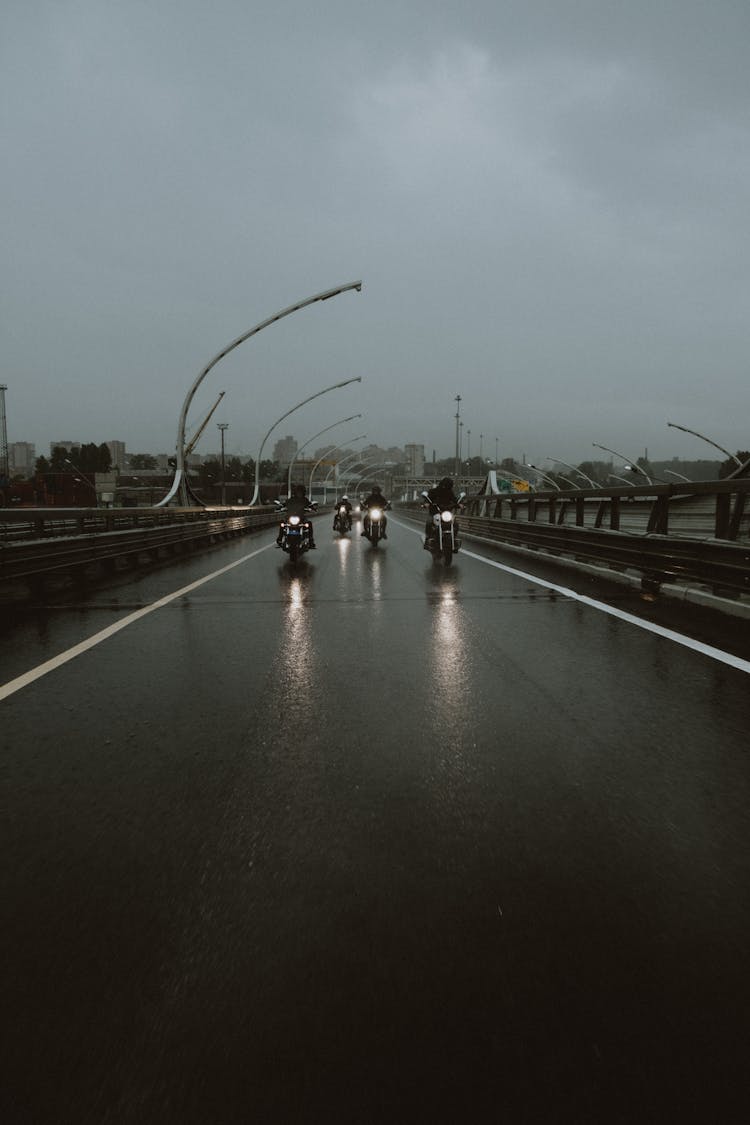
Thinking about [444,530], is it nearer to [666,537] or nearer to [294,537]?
[294,537]

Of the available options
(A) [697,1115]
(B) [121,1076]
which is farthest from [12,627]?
(A) [697,1115]

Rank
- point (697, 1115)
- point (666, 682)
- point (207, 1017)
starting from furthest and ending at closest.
Result: 1. point (666, 682)
2. point (207, 1017)
3. point (697, 1115)

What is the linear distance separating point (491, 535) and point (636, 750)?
2203 centimetres

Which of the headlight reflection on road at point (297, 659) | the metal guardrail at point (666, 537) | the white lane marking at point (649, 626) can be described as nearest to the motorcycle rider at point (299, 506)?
the metal guardrail at point (666, 537)

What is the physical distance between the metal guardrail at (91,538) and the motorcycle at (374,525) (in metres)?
4.83

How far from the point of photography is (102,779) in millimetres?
4340

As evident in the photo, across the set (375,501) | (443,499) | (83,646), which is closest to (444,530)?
(443,499)

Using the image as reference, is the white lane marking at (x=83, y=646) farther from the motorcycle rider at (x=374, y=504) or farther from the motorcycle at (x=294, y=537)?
the motorcycle rider at (x=374, y=504)

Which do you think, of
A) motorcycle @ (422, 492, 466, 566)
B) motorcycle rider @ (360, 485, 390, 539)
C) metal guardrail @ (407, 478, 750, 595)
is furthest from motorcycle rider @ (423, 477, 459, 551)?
motorcycle rider @ (360, 485, 390, 539)

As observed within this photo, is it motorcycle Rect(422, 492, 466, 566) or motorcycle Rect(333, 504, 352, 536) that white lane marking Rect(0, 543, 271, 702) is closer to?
motorcycle Rect(422, 492, 466, 566)

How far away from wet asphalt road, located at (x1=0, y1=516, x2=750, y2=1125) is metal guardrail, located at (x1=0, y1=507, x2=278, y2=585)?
633cm

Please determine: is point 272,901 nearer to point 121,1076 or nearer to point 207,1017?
point 207,1017

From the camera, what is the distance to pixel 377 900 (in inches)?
120

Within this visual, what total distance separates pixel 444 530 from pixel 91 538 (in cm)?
754
